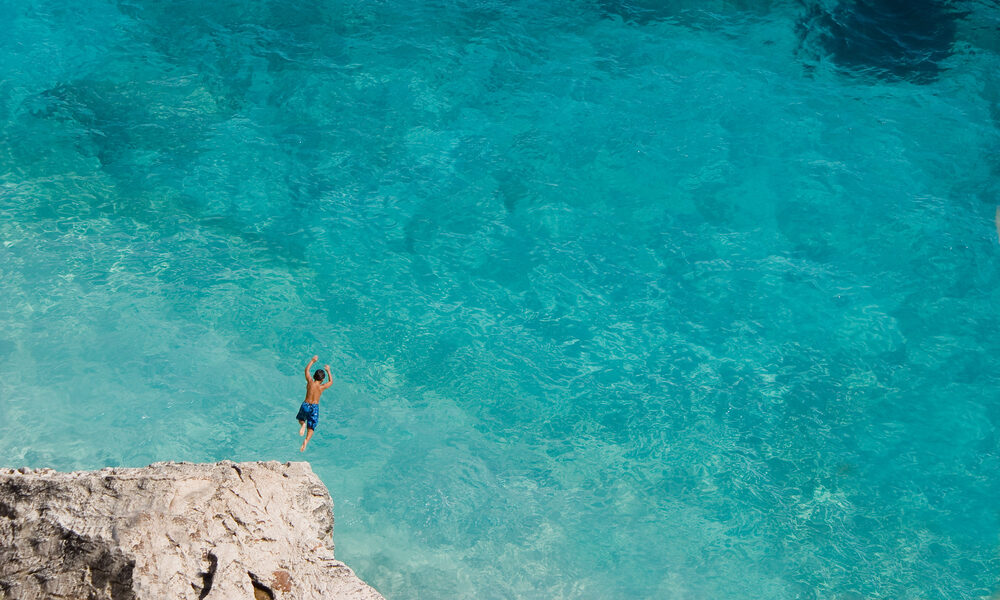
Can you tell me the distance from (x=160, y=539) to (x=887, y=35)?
48.1 ft

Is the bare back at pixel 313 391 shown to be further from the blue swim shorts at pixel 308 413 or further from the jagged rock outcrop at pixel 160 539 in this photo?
the jagged rock outcrop at pixel 160 539

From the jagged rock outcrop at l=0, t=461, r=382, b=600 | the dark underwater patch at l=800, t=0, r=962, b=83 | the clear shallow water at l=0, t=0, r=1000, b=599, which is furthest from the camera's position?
the dark underwater patch at l=800, t=0, r=962, b=83

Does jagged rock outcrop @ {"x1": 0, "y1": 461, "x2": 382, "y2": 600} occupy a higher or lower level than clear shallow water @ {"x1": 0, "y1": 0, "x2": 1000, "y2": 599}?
higher

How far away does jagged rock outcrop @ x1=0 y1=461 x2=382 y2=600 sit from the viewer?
5621 mm

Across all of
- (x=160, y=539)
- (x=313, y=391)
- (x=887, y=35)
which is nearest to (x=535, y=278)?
(x=313, y=391)

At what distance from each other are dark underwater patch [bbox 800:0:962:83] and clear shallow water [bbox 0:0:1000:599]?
0.11 meters

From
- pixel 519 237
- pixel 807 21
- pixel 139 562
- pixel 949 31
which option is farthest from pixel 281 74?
pixel 949 31

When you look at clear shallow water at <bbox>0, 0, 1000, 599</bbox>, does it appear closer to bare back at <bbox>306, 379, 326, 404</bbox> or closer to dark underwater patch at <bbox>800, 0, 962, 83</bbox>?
dark underwater patch at <bbox>800, 0, 962, 83</bbox>

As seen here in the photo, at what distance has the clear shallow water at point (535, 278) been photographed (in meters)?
9.69

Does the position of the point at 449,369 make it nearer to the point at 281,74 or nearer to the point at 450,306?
the point at 450,306

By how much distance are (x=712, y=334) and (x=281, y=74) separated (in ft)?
25.3

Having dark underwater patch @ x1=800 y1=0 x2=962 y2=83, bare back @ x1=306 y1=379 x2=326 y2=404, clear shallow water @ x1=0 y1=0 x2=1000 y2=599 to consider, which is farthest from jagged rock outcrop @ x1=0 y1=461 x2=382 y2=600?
dark underwater patch @ x1=800 y1=0 x2=962 y2=83

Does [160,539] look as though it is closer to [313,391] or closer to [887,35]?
[313,391]

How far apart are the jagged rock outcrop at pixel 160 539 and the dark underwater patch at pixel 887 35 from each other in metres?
12.6
